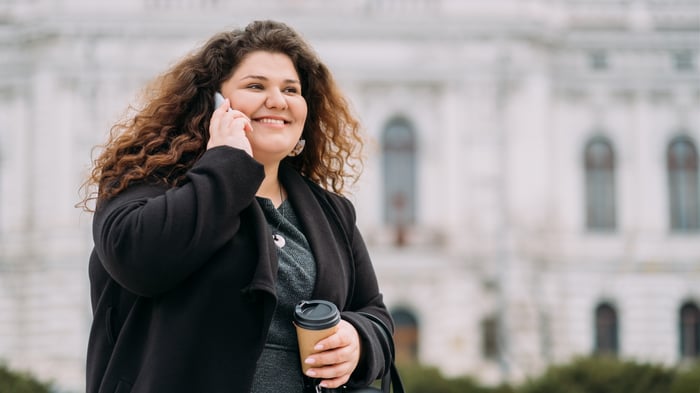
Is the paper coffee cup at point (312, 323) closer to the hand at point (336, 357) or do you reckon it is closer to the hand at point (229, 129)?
the hand at point (336, 357)

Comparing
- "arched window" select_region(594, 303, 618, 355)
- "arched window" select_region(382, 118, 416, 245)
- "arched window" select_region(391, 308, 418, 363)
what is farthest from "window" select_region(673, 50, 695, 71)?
"arched window" select_region(391, 308, 418, 363)

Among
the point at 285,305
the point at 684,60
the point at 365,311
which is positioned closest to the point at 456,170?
the point at 684,60

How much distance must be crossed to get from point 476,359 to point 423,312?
5.03ft

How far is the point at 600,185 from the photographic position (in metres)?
26.6

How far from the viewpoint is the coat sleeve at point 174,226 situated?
99.1 inches

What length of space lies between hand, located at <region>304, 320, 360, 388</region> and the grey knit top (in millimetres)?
85

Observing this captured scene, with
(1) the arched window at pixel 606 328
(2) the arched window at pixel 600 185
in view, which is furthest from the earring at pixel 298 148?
(2) the arched window at pixel 600 185

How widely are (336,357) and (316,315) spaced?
13 centimetres

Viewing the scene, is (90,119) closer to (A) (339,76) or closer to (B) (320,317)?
(A) (339,76)

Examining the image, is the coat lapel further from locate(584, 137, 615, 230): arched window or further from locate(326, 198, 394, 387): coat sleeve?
locate(584, 137, 615, 230): arched window

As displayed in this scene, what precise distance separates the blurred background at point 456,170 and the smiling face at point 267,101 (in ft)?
69.1

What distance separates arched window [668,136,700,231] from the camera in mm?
26609

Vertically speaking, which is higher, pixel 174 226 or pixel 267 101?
pixel 267 101

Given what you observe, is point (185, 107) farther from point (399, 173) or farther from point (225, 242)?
point (399, 173)
